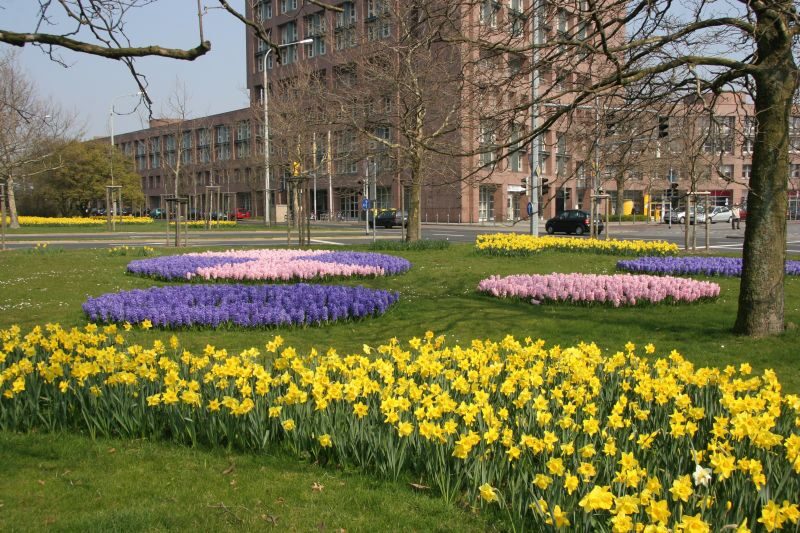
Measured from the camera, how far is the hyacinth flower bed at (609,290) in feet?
34.0

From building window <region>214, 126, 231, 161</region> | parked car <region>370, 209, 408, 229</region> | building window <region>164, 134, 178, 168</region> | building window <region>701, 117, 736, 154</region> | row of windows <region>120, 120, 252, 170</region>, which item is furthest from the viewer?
building window <region>164, 134, 178, 168</region>

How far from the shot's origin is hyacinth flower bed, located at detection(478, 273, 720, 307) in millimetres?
10352

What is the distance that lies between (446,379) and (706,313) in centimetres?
610

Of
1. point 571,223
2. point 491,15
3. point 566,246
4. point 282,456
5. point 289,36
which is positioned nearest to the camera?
point 282,456

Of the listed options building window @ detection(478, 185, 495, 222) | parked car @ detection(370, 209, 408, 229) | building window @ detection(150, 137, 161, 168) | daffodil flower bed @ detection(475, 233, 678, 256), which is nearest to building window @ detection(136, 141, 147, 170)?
building window @ detection(150, 137, 161, 168)

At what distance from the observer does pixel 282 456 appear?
427 centimetres

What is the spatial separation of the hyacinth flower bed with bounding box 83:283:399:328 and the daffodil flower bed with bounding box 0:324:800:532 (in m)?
2.90

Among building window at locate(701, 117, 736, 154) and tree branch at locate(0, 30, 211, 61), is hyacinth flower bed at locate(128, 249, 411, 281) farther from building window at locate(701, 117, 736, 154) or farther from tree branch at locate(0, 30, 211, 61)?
tree branch at locate(0, 30, 211, 61)

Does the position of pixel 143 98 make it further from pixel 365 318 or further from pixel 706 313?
pixel 706 313

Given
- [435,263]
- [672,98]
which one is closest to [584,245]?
[435,263]

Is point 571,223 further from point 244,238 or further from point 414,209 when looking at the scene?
point 414,209

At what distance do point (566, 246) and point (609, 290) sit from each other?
31.6ft

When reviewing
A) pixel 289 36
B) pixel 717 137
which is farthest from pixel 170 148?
pixel 717 137

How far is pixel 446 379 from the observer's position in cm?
499
